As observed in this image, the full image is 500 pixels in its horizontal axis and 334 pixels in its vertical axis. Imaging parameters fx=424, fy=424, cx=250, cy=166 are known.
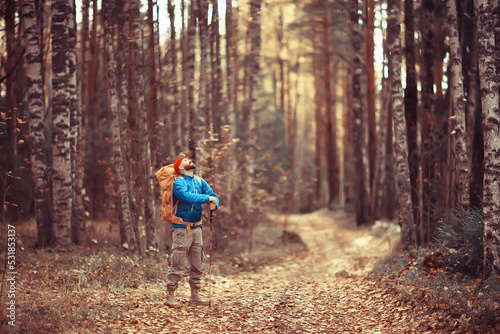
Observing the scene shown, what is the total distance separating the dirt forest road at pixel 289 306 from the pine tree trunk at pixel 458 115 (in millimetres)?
2687

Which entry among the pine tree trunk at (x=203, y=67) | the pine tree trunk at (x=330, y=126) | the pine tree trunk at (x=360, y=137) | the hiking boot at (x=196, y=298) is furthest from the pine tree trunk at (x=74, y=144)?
the pine tree trunk at (x=330, y=126)

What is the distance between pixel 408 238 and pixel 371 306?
344cm

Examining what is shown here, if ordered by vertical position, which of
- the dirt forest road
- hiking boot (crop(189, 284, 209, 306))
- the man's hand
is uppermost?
the man's hand

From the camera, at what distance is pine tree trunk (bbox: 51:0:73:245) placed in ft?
31.0

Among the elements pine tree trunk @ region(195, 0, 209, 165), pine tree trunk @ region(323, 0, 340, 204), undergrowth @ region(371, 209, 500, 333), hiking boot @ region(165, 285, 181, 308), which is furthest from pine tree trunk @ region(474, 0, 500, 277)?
pine tree trunk @ region(323, 0, 340, 204)

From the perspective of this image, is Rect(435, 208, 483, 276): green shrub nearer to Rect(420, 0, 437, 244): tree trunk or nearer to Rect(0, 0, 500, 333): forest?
Rect(0, 0, 500, 333): forest

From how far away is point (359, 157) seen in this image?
59.2ft

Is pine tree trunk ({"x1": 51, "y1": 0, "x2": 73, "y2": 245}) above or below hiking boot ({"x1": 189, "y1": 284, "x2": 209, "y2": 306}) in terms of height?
above

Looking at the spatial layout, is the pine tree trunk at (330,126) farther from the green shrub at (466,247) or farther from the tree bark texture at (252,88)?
the green shrub at (466,247)

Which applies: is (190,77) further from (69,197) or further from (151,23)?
(69,197)

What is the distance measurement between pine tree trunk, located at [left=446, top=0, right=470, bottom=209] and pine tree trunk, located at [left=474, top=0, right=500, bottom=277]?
1.90m

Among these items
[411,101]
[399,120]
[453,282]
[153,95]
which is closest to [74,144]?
[153,95]

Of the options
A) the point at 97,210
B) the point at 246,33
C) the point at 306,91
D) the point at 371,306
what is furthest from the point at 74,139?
the point at 306,91

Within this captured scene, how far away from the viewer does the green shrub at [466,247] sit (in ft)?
23.3
